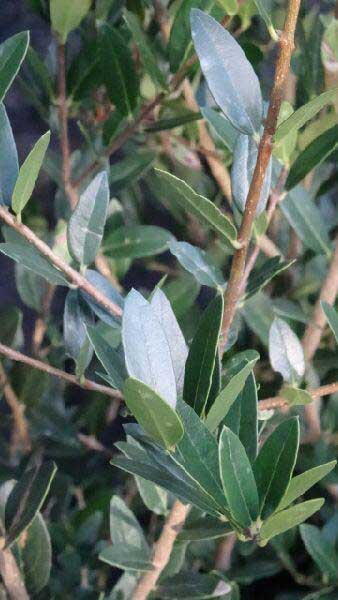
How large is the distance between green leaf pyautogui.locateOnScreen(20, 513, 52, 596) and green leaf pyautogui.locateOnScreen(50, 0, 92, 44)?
324 millimetres

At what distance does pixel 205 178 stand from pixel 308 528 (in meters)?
0.35

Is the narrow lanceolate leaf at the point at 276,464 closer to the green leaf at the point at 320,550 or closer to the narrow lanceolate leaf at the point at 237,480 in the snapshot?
the narrow lanceolate leaf at the point at 237,480

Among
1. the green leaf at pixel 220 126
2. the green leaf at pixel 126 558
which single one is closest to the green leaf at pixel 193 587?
the green leaf at pixel 126 558

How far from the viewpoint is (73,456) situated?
2.24 ft

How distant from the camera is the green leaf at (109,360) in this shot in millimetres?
325

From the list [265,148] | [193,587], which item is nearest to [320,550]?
[193,587]

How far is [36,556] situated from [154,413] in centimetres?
26

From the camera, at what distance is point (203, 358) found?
12.7 inches

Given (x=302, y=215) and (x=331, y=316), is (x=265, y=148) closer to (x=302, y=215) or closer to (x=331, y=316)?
(x=331, y=316)

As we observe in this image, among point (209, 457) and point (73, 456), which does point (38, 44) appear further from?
point (209, 457)

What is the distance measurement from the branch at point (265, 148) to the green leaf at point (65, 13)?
0.22 m

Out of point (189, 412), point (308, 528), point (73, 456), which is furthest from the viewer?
point (73, 456)

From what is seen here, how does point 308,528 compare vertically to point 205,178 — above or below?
below

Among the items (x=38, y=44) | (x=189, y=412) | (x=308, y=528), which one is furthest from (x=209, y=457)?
(x=38, y=44)
